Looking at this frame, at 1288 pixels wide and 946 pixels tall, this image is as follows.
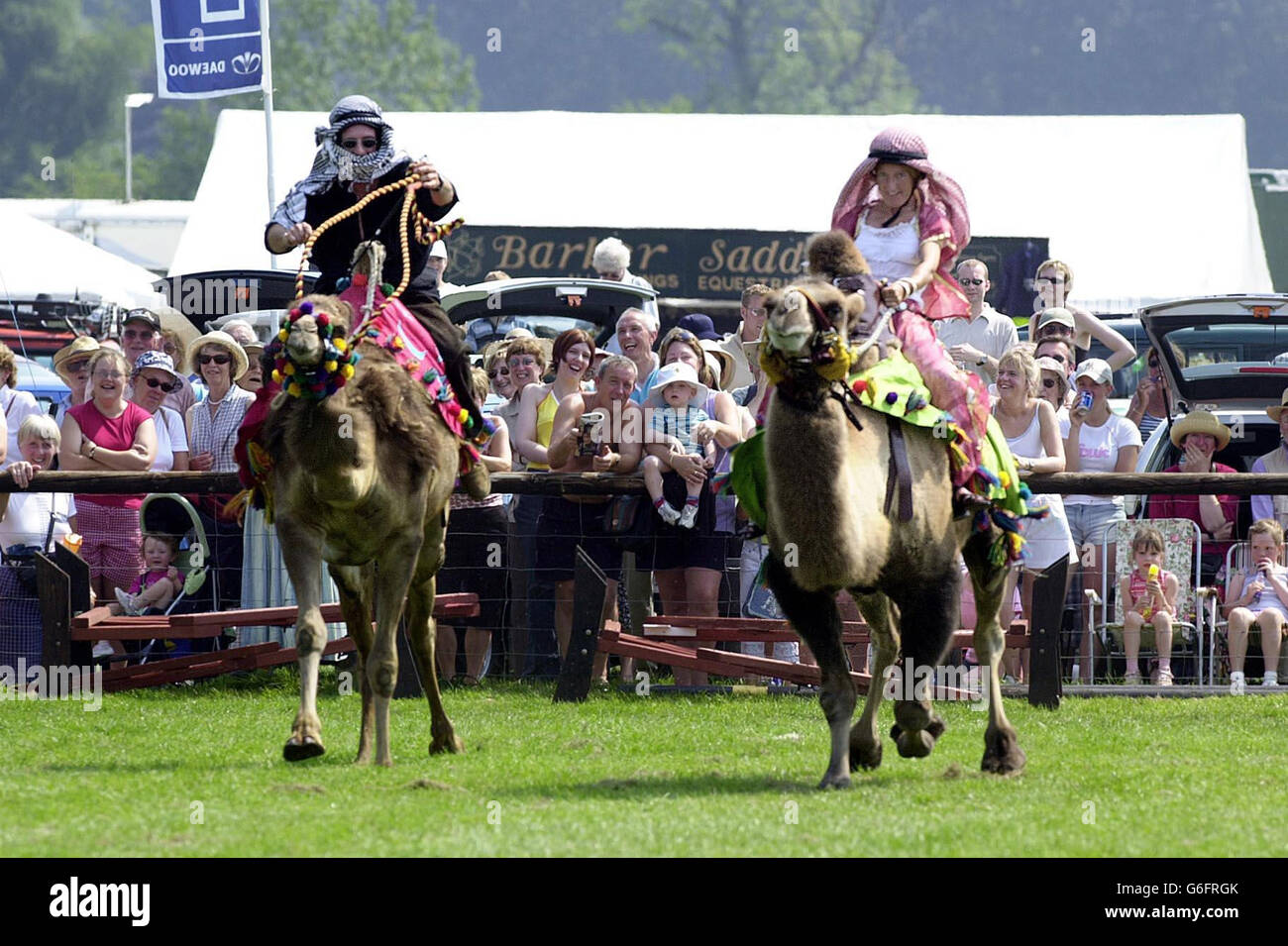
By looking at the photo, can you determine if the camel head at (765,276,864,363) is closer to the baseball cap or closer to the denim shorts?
the denim shorts

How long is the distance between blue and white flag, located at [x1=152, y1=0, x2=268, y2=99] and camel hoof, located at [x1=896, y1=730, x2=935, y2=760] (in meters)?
16.3

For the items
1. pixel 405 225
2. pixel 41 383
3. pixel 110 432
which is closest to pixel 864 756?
pixel 405 225

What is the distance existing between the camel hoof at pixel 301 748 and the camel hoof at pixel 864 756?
2451mm

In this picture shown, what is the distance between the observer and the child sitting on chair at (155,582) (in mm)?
13227

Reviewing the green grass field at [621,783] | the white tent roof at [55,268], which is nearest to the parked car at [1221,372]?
the green grass field at [621,783]

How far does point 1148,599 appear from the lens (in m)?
13.1

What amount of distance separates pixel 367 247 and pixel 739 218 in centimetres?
1684

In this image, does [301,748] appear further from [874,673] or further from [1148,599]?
[1148,599]

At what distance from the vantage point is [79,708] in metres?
12.0

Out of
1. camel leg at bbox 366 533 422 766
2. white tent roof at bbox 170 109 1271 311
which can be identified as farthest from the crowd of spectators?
white tent roof at bbox 170 109 1271 311

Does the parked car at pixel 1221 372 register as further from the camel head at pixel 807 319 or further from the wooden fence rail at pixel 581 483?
the camel head at pixel 807 319

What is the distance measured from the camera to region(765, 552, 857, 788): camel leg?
8734mm

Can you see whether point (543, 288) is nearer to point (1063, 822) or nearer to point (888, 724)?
point (888, 724)

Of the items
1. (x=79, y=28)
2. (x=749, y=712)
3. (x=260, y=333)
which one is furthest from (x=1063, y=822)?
(x=79, y=28)
